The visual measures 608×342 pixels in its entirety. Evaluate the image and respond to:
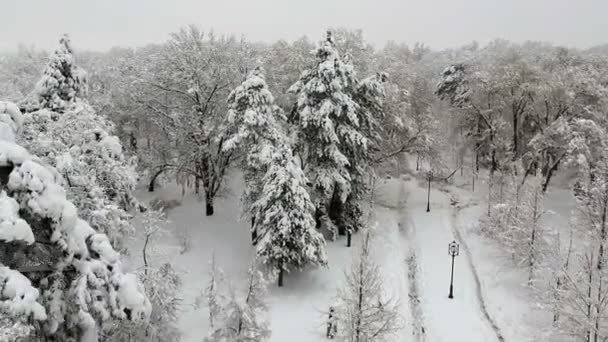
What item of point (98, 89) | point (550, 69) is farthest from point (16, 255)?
point (550, 69)

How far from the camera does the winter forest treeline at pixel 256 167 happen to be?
31.4 ft

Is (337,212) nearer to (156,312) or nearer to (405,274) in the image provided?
(405,274)

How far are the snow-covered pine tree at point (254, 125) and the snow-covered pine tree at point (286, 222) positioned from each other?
52.8 inches

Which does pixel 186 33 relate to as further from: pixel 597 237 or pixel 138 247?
pixel 597 237

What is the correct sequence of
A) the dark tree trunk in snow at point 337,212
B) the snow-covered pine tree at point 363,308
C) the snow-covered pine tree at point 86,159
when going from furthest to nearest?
the dark tree trunk in snow at point 337,212 < the snow-covered pine tree at point 363,308 < the snow-covered pine tree at point 86,159

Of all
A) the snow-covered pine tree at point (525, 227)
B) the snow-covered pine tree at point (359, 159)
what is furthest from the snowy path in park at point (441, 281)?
the snow-covered pine tree at point (359, 159)

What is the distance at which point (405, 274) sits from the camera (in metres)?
24.0

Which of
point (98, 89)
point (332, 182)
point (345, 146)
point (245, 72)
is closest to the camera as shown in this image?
point (332, 182)

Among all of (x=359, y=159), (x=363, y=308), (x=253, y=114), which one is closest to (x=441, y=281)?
(x=359, y=159)

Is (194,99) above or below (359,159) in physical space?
above

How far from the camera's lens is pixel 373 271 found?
16.7 meters

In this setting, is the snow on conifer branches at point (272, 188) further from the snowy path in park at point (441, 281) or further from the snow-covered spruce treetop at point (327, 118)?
the snowy path in park at point (441, 281)

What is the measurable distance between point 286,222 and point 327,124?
579 centimetres

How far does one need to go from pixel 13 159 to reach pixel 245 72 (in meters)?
21.7
